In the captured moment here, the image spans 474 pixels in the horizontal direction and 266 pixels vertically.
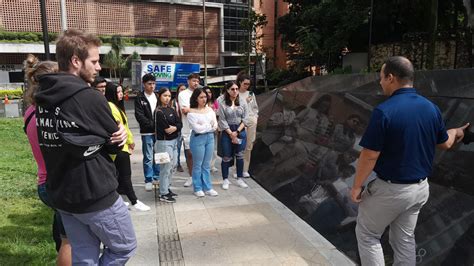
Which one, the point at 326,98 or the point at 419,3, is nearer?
the point at 326,98

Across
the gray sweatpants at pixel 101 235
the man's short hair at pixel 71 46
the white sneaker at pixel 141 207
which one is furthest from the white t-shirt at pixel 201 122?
the man's short hair at pixel 71 46

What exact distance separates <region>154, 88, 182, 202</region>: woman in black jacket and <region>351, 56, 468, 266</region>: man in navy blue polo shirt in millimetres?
3158

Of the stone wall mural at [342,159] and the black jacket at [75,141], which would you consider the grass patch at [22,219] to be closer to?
the black jacket at [75,141]

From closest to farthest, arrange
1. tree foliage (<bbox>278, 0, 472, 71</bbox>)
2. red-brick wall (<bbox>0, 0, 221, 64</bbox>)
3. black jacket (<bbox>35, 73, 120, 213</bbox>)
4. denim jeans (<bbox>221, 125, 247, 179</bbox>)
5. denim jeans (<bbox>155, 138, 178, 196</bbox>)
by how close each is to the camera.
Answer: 1. black jacket (<bbox>35, 73, 120, 213</bbox>)
2. denim jeans (<bbox>155, 138, 178, 196</bbox>)
3. denim jeans (<bbox>221, 125, 247, 179</bbox>)
4. tree foliage (<bbox>278, 0, 472, 71</bbox>)
5. red-brick wall (<bbox>0, 0, 221, 64</bbox>)

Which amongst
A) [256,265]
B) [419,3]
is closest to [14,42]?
[419,3]

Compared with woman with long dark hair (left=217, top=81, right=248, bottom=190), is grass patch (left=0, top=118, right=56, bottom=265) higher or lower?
lower

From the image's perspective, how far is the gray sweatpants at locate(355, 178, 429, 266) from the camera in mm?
2451

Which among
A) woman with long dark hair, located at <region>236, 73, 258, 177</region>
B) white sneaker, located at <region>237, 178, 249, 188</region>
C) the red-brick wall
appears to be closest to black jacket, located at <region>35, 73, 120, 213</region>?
white sneaker, located at <region>237, 178, 249, 188</region>

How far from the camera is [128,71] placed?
42375mm

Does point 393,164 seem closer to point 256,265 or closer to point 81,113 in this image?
point 256,265

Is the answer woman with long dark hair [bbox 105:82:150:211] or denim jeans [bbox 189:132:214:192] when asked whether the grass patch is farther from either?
denim jeans [bbox 189:132:214:192]

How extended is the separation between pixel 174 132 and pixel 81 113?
345cm

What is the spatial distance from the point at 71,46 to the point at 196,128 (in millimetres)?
3316

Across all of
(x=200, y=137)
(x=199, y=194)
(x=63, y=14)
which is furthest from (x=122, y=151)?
(x=63, y=14)
